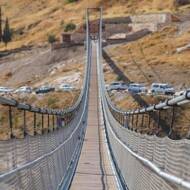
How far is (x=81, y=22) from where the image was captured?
5733 inches

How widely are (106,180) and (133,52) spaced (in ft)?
275

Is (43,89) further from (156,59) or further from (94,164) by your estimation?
(94,164)

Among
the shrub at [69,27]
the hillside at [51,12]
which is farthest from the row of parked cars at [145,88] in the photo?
the shrub at [69,27]

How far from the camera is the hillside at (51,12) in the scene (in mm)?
146012

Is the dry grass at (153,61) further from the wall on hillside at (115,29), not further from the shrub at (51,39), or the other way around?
the shrub at (51,39)

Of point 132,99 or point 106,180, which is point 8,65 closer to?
point 132,99

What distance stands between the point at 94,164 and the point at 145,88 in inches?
2320

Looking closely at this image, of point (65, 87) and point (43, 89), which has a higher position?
point (65, 87)

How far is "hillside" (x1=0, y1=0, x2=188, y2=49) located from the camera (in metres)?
146

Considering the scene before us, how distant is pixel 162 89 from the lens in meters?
84.1

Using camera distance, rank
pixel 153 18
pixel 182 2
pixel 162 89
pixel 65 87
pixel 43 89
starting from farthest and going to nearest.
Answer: pixel 182 2 → pixel 153 18 → pixel 65 87 → pixel 43 89 → pixel 162 89

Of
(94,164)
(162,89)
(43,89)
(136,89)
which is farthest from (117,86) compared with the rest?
(94,164)

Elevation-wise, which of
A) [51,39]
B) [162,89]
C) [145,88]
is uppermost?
[51,39]

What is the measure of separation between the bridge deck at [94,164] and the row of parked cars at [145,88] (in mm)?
21281
